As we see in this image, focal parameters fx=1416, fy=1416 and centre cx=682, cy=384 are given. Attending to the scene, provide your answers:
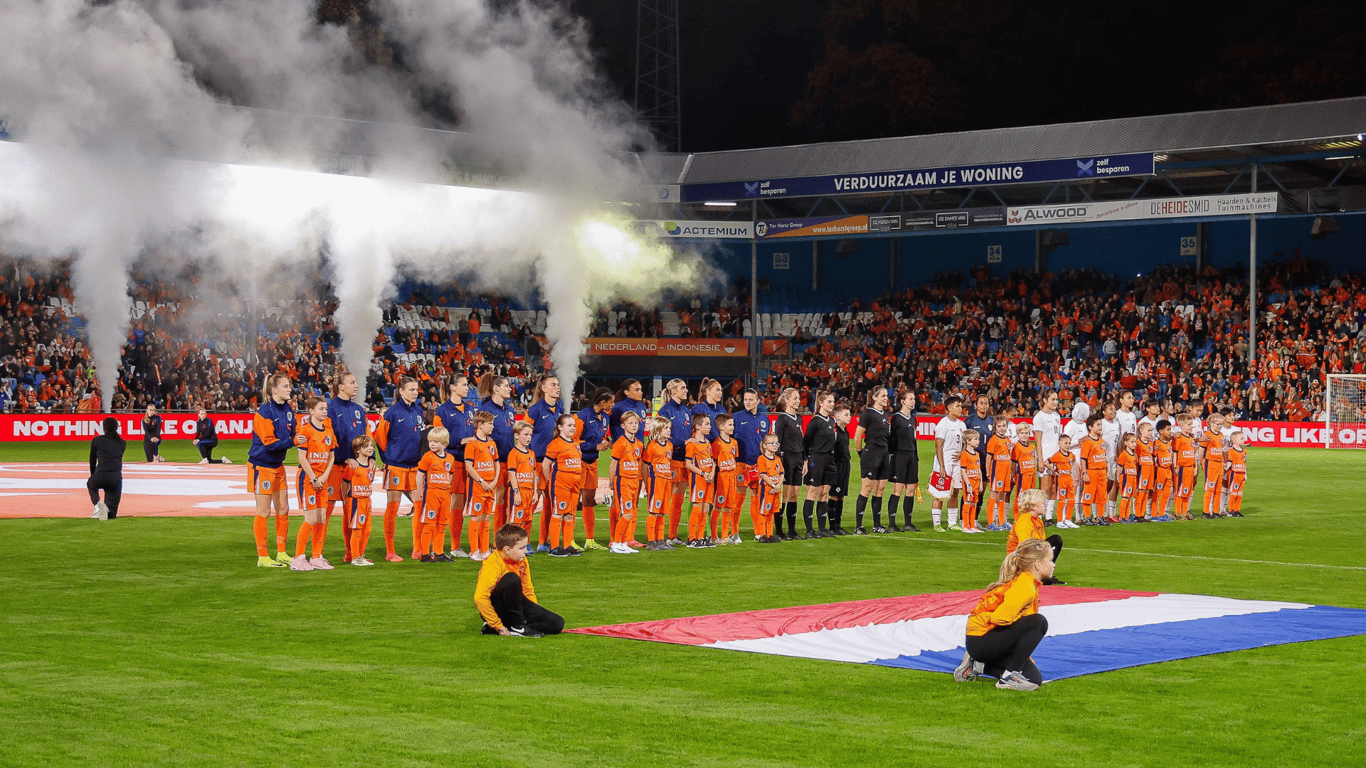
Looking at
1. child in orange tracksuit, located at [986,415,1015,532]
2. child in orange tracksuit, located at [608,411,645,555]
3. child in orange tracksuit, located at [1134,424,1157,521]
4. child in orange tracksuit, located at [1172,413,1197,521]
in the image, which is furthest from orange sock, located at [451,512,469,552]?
child in orange tracksuit, located at [1172,413,1197,521]

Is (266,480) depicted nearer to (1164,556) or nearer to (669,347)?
(1164,556)

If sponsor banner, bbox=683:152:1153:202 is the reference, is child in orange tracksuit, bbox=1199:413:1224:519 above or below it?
below

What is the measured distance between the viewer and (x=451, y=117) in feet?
129

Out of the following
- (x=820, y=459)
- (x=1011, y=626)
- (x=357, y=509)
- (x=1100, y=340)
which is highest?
(x=1100, y=340)

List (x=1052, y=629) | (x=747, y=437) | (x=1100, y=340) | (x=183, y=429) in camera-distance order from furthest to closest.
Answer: (x=1100, y=340) → (x=183, y=429) → (x=747, y=437) → (x=1052, y=629)

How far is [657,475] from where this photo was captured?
54.4 feet

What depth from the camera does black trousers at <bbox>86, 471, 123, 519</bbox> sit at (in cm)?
1884

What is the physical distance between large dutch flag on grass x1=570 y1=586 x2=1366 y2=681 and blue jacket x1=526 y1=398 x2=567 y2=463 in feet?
17.2

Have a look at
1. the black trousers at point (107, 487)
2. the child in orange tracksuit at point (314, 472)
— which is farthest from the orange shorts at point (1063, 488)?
the black trousers at point (107, 487)

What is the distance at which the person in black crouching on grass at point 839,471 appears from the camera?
1836cm

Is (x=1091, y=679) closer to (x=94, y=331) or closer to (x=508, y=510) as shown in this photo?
(x=508, y=510)

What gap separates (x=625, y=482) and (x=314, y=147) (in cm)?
2270

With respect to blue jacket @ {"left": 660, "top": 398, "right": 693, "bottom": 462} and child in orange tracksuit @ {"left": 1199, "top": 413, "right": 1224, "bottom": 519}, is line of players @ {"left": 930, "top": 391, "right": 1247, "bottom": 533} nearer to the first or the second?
child in orange tracksuit @ {"left": 1199, "top": 413, "right": 1224, "bottom": 519}

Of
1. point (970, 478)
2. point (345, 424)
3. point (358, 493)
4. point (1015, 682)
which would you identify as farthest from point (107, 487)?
point (1015, 682)
